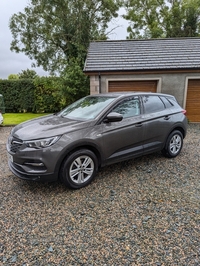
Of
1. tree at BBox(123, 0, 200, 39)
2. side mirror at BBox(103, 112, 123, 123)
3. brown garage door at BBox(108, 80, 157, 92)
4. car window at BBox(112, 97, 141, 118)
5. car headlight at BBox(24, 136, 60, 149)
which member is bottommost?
car headlight at BBox(24, 136, 60, 149)

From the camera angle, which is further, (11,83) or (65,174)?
(11,83)

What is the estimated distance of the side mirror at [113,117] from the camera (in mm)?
3305

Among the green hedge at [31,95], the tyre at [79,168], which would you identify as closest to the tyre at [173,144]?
the tyre at [79,168]

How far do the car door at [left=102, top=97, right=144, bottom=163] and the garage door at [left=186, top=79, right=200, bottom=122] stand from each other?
18.9 feet

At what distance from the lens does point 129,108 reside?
3.80 m

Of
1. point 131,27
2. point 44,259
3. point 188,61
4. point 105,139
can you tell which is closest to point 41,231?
point 44,259

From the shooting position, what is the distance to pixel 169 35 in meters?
20.6

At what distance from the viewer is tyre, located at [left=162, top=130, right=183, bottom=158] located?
4375mm

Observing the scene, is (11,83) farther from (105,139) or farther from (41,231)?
(41,231)

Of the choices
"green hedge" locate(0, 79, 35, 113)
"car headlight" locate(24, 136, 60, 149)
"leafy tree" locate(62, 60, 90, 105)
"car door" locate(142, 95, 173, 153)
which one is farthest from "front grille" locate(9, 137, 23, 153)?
"green hedge" locate(0, 79, 35, 113)

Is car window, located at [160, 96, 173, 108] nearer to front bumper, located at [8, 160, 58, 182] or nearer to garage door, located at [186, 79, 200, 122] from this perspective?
front bumper, located at [8, 160, 58, 182]

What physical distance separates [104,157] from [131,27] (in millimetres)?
24506

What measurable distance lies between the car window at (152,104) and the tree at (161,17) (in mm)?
18321

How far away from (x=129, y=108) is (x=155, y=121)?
68 centimetres
